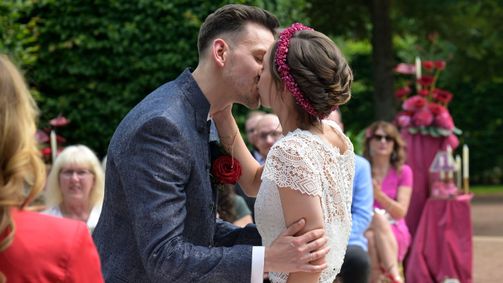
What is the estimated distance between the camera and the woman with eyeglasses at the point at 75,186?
6.08 m

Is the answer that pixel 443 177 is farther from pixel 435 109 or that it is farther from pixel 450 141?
→ pixel 435 109

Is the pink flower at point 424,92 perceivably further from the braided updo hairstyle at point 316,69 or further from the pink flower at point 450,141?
the braided updo hairstyle at point 316,69

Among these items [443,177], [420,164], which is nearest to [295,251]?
[443,177]

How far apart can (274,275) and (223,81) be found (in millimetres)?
673

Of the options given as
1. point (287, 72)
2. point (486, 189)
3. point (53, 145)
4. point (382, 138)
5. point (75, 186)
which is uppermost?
point (287, 72)

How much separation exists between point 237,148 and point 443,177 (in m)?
6.49

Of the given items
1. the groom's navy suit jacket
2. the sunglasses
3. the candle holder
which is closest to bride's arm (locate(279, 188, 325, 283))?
the groom's navy suit jacket

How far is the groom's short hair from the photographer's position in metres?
2.96

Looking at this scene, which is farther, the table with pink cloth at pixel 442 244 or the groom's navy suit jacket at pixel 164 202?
the table with pink cloth at pixel 442 244

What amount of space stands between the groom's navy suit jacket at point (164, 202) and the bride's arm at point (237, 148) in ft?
0.73

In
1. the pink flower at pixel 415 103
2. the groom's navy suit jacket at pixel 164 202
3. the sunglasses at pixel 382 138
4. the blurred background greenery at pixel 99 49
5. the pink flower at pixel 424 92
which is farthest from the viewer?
the pink flower at pixel 424 92

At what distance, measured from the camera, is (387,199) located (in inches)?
311

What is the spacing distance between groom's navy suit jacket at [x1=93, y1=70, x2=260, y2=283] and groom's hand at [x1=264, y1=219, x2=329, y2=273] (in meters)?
0.08

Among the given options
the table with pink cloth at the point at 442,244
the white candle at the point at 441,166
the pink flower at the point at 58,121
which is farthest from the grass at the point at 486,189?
the pink flower at the point at 58,121
